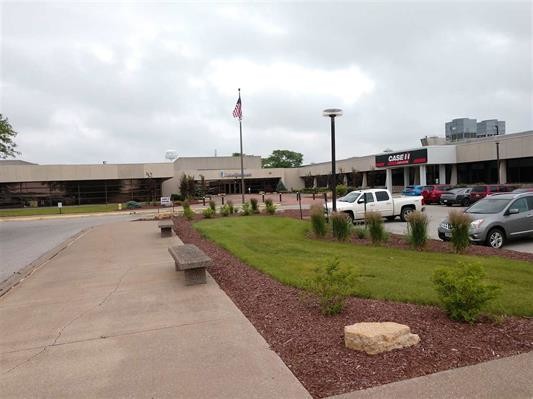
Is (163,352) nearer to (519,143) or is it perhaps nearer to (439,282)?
(439,282)

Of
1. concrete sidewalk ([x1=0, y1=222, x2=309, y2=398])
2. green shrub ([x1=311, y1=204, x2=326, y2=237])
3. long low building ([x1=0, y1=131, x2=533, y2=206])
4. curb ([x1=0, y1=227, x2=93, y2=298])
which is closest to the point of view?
concrete sidewalk ([x1=0, y1=222, x2=309, y2=398])

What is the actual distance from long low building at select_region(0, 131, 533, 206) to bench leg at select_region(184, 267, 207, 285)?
127 ft

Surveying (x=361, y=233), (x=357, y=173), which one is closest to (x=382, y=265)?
(x=361, y=233)

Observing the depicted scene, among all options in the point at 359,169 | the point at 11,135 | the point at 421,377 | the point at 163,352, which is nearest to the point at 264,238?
the point at 163,352

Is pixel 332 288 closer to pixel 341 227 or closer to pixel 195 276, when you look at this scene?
pixel 195 276

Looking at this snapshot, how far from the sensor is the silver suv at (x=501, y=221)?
39.7 feet

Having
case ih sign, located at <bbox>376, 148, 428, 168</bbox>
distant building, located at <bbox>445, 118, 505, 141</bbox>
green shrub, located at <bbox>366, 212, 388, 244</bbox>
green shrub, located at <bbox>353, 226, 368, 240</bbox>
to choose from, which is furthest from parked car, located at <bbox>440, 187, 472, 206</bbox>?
distant building, located at <bbox>445, 118, 505, 141</bbox>

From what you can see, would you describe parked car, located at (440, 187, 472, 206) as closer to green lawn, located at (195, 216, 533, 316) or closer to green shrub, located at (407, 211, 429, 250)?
green lawn, located at (195, 216, 533, 316)

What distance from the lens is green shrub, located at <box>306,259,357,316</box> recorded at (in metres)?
5.56

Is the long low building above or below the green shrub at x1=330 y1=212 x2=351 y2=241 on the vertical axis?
above

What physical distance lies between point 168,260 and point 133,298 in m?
3.58

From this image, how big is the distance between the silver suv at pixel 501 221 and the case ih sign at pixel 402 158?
120ft

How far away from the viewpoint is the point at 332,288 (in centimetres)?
559

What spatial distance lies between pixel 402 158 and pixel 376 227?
42.6 m
